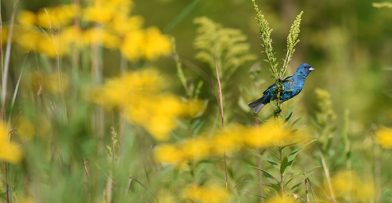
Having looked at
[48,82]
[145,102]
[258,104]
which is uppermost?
[145,102]

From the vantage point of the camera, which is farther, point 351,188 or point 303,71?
point 351,188

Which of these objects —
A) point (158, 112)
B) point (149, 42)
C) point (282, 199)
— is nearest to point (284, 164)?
point (282, 199)

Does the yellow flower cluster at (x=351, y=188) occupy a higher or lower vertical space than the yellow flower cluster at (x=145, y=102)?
lower

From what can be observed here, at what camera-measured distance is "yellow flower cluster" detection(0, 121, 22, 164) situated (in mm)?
2369

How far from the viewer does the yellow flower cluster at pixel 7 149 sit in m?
2.37

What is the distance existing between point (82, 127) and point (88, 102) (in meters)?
0.14

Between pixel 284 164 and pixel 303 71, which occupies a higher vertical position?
pixel 303 71

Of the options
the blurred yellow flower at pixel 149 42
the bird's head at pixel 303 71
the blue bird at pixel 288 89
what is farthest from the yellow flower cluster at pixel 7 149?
the blurred yellow flower at pixel 149 42

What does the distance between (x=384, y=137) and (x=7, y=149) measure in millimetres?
1906

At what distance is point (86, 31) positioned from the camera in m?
3.36

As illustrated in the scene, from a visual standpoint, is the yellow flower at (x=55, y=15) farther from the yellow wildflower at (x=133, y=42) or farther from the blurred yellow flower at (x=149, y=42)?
the blurred yellow flower at (x=149, y=42)

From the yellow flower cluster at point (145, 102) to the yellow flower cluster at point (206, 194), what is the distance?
0.88 ft

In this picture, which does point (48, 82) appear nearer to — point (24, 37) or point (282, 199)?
point (24, 37)

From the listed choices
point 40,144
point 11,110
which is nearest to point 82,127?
point 40,144
